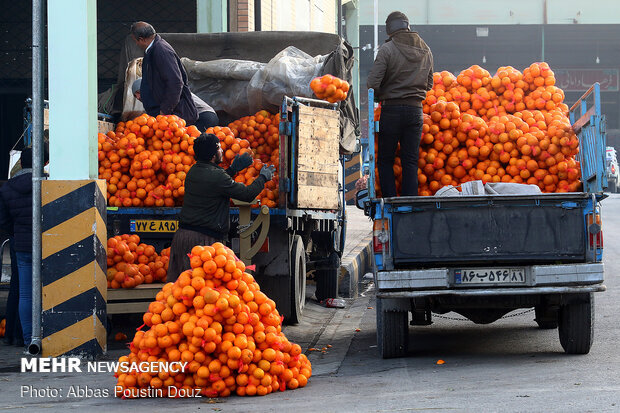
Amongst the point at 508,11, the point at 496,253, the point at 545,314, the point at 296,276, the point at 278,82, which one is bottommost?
the point at 545,314

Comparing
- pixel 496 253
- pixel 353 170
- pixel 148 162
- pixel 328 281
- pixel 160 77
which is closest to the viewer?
pixel 496 253

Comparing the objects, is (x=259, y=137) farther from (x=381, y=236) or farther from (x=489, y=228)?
(x=489, y=228)

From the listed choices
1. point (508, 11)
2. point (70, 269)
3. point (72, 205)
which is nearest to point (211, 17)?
point (72, 205)

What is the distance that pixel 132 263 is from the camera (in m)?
9.25

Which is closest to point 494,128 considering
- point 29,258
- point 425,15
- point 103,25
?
point 29,258

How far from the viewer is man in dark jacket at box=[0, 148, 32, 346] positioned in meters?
9.18

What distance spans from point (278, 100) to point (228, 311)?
576cm

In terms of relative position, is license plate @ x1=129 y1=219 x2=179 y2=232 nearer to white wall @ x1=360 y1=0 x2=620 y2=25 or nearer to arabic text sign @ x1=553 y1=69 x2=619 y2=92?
white wall @ x1=360 y1=0 x2=620 y2=25

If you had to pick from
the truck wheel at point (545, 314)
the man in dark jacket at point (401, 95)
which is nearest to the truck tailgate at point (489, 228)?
the truck wheel at point (545, 314)

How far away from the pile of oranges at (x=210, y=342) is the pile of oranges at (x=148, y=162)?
2.97 m

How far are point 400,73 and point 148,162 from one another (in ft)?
8.61

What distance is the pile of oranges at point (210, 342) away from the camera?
6.63m

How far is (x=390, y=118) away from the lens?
8977 millimetres

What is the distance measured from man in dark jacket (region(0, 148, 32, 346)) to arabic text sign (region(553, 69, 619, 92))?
41302 mm
